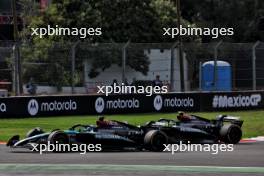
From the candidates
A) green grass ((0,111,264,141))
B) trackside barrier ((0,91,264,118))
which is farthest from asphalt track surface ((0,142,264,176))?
trackside barrier ((0,91,264,118))

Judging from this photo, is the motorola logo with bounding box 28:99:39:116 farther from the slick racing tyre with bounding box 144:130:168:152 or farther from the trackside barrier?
the slick racing tyre with bounding box 144:130:168:152

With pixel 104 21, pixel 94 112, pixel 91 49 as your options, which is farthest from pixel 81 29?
pixel 94 112

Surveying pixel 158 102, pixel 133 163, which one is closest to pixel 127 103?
pixel 158 102

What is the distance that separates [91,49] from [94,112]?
4.90m

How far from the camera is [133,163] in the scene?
40.6 feet

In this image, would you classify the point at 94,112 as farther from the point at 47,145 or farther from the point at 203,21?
the point at 203,21

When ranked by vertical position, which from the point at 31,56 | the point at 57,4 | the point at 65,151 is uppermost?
the point at 57,4

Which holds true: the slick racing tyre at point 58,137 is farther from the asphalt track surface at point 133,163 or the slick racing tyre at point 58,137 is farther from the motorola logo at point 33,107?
the motorola logo at point 33,107

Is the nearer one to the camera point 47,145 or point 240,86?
point 47,145

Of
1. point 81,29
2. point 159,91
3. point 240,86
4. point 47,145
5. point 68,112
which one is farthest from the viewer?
point 81,29

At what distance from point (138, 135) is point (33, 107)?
1086 cm

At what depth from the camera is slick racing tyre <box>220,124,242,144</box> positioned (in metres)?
16.5

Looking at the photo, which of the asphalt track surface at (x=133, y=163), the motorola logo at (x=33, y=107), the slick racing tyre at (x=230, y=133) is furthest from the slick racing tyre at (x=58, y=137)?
the motorola logo at (x=33, y=107)

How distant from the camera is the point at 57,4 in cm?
4503
